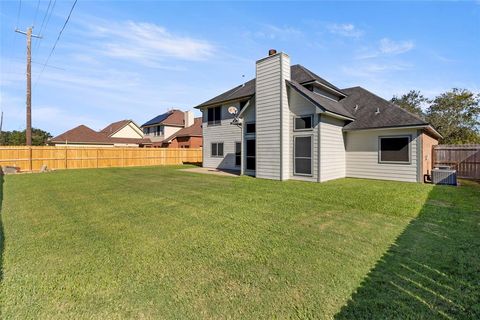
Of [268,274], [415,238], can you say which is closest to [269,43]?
[415,238]

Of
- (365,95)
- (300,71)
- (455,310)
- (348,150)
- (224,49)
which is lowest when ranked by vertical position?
(455,310)

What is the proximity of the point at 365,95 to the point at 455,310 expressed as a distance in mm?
14002

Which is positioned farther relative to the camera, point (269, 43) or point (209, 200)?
point (269, 43)

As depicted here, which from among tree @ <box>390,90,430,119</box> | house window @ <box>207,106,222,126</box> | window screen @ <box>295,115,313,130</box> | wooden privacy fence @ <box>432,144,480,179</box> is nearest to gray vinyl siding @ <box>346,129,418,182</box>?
window screen @ <box>295,115,313,130</box>

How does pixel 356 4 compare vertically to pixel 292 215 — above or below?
above

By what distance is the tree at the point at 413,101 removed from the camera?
26.6 meters

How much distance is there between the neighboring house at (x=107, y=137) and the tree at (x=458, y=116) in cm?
3719

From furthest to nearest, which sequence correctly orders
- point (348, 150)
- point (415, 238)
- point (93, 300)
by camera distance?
point (348, 150)
point (415, 238)
point (93, 300)

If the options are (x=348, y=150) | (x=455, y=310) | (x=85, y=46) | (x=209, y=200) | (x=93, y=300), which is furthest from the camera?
(x=348, y=150)

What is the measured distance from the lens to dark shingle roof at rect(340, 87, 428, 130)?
1078 cm

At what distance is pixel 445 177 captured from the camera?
1030 centimetres

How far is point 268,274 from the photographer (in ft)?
10.1

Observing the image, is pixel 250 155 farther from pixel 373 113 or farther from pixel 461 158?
pixel 461 158

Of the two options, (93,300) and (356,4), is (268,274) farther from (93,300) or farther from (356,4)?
(356,4)
